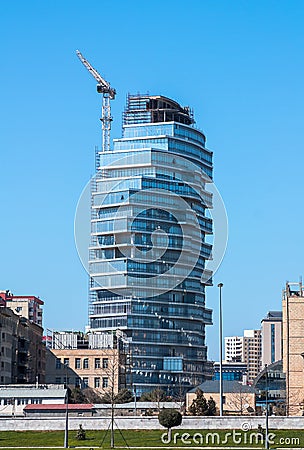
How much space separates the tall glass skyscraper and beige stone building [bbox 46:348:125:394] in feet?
54.8

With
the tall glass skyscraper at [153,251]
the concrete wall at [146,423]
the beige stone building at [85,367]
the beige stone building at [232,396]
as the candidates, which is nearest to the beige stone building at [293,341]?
the beige stone building at [232,396]

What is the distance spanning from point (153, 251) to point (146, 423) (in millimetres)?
113930

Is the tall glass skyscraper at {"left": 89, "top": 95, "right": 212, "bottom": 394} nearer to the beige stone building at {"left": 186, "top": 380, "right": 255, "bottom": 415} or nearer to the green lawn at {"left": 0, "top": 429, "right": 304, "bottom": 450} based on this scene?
the beige stone building at {"left": 186, "top": 380, "right": 255, "bottom": 415}

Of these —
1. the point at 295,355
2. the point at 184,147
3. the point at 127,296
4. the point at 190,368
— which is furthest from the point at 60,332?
the point at 295,355

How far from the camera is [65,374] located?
534ft

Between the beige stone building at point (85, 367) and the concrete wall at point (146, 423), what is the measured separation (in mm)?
81992

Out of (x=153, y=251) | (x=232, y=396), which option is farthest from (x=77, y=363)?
(x=232, y=396)

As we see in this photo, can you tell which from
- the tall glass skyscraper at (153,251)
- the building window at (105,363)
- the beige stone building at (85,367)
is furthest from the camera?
the tall glass skyscraper at (153,251)

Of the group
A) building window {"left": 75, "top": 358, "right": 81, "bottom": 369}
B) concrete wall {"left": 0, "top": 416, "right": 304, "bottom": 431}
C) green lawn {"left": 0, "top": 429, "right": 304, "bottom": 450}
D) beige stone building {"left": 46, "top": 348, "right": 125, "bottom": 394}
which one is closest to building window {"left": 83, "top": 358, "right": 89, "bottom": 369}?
beige stone building {"left": 46, "top": 348, "right": 125, "bottom": 394}

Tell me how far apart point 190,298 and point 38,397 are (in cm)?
8934

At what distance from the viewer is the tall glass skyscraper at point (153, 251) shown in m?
183

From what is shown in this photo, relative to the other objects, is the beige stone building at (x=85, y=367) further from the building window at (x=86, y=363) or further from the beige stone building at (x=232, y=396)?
the beige stone building at (x=232, y=396)

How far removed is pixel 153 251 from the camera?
188250mm

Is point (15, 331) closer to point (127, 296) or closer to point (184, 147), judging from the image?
point (127, 296)
